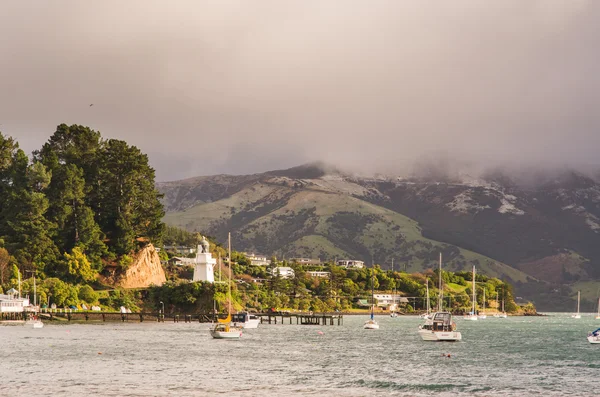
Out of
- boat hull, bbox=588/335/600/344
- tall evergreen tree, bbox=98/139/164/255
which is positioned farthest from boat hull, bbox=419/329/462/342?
tall evergreen tree, bbox=98/139/164/255

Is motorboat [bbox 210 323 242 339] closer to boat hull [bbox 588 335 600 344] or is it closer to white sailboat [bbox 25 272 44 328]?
white sailboat [bbox 25 272 44 328]

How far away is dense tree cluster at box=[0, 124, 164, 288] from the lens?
179375mm

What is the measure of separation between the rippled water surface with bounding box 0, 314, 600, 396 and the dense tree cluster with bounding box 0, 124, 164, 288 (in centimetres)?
4675

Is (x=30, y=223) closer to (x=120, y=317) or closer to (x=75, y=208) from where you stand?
(x=75, y=208)

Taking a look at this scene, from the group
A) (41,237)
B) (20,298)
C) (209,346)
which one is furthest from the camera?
(41,237)

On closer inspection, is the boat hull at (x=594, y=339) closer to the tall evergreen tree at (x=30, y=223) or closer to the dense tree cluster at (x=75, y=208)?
the dense tree cluster at (x=75, y=208)

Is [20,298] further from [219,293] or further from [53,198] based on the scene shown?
[219,293]

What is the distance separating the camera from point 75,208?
188m

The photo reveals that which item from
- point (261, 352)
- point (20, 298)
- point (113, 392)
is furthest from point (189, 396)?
point (20, 298)

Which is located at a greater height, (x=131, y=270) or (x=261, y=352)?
(x=131, y=270)

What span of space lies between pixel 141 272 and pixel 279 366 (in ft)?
370

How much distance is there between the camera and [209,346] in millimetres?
113688

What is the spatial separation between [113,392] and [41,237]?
405 ft

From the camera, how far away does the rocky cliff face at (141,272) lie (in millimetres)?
190875
